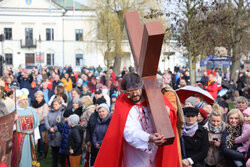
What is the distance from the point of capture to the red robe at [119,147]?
348cm

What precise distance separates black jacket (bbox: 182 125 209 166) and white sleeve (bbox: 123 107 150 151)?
4.60ft

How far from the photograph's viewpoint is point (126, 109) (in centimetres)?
351

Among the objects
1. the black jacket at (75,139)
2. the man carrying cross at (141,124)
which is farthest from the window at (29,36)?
the man carrying cross at (141,124)

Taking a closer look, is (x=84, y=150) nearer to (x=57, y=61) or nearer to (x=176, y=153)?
(x=176, y=153)

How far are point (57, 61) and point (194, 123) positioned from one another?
1975 inches

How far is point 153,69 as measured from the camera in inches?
132

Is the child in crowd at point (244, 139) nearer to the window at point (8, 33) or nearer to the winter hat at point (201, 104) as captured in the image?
the winter hat at point (201, 104)

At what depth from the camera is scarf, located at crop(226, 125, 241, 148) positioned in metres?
4.92

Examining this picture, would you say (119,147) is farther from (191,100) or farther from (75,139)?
(75,139)

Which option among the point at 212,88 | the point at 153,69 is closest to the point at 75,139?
the point at 153,69

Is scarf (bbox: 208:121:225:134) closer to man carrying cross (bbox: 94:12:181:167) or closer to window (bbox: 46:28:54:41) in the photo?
man carrying cross (bbox: 94:12:181:167)

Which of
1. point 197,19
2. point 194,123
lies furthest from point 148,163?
point 197,19

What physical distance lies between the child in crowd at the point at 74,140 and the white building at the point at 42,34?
4576cm

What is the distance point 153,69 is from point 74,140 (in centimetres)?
374
